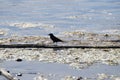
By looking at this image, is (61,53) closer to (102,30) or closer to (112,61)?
(112,61)

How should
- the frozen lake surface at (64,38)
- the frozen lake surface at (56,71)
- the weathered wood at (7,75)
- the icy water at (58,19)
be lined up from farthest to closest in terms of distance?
the icy water at (58,19)
the frozen lake surface at (64,38)
the frozen lake surface at (56,71)
the weathered wood at (7,75)

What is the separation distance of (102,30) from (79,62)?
1118cm

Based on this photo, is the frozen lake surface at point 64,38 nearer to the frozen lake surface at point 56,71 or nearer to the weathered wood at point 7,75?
the frozen lake surface at point 56,71

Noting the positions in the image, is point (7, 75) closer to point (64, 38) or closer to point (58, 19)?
point (64, 38)

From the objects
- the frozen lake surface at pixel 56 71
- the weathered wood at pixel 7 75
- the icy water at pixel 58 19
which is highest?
the weathered wood at pixel 7 75

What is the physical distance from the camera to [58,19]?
121 feet

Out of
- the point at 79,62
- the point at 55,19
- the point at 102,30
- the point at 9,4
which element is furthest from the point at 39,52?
the point at 9,4

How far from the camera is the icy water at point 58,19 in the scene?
31047mm

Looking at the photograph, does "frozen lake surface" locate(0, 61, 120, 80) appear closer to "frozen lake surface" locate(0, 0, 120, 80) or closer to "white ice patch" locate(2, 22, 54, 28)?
"frozen lake surface" locate(0, 0, 120, 80)

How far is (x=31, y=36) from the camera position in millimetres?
27312

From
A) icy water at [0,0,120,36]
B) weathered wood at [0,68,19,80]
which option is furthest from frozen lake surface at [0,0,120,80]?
weathered wood at [0,68,19,80]

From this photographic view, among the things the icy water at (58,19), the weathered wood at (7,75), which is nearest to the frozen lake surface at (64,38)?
the icy water at (58,19)

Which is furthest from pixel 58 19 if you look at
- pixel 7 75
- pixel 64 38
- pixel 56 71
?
pixel 7 75

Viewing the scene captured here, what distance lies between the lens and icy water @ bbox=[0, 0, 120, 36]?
3105 centimetres
